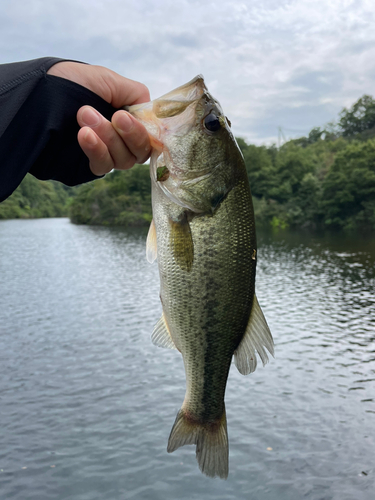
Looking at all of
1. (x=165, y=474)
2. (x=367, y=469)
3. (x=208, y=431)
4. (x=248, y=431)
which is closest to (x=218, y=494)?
(x=165, y=474)

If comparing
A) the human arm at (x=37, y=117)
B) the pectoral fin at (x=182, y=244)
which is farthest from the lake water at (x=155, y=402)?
the human arm at (x=37, y=117)

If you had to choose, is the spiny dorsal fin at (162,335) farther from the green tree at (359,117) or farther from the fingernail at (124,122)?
the green tree at (359,117)

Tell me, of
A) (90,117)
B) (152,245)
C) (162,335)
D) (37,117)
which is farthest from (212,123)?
(162,335)

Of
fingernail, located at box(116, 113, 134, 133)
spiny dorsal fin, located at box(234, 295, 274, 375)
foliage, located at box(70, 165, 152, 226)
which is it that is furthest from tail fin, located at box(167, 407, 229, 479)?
foliage, located at box(70, 165, 152, 226)

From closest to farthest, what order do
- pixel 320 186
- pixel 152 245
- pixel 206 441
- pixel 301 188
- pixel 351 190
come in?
pixel 152 245, pixel 206 441, pixel 351 190, pixel 320 186, pixel 301 188

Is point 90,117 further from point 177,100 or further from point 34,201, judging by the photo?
point 34,201
